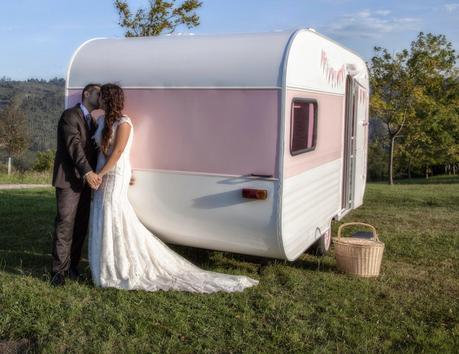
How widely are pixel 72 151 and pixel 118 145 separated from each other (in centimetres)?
44

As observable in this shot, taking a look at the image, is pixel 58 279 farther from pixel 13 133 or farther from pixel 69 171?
pixel 13 133

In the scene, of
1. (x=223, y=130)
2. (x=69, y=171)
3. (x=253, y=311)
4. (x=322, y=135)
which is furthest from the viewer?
(x=322, y=135)

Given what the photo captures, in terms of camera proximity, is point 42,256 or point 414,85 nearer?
point 42,256

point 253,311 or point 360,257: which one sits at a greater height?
point 360,257

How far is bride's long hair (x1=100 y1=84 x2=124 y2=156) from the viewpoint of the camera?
5.17 m

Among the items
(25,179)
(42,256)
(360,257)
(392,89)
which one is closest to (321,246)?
(360,257)

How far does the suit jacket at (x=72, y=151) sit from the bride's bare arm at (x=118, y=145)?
16 cm

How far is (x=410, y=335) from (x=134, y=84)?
3.43 metres

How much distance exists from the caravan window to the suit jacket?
1.94 m

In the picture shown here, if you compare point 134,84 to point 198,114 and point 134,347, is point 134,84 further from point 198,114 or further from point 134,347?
point 134,347

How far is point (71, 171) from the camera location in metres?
5.31

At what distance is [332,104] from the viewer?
21.2ft

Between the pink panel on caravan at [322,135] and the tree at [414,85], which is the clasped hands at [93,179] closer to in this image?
the pink panel on caravan at [322,135]

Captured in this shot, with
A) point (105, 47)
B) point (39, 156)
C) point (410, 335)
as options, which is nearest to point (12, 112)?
point (39, 156)
